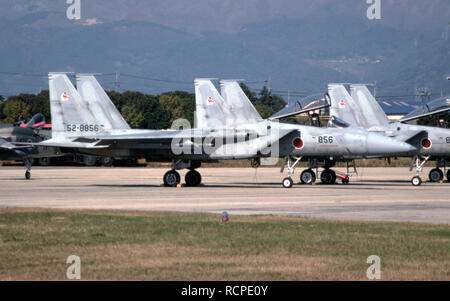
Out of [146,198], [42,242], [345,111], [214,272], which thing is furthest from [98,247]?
[345,111]

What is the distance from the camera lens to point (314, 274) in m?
9.42

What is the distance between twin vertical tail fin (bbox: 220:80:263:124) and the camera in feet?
105

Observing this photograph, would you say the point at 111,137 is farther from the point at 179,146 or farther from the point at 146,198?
the point at 146,198

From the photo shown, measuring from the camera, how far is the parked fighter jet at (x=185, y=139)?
2775 cm

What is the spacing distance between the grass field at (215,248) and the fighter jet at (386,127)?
1724 cm

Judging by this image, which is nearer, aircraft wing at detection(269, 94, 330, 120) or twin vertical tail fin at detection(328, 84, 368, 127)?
aircraft wing at detection(269, 94, 330, 120)

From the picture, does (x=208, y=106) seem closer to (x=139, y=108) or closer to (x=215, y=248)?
(x=215, y=248)

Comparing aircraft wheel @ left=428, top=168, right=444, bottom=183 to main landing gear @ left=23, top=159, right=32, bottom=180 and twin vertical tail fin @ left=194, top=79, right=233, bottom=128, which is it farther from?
main landing gear @ left=23, top=159, right=32, bottom=180

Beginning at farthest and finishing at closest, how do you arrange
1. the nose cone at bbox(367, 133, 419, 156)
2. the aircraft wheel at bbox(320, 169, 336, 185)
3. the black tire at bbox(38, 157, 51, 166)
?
the black tire at bbox(38, 157, 51, 166)
the aircraft wheel at bbox(320, 169, 336, 185)
the nose cone at bbox(367, 133, 419, 156)

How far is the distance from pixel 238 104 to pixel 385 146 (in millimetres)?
7219

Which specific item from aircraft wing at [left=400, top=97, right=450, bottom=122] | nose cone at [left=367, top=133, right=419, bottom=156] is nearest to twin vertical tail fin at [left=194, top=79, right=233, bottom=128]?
nose cone at [left=367, top=133, right=419, bottom=156]

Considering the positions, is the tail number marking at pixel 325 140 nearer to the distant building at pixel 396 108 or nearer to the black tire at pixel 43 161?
the black tire at pixel 43 161

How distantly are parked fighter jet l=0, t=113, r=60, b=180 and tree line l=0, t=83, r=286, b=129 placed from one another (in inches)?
1716
